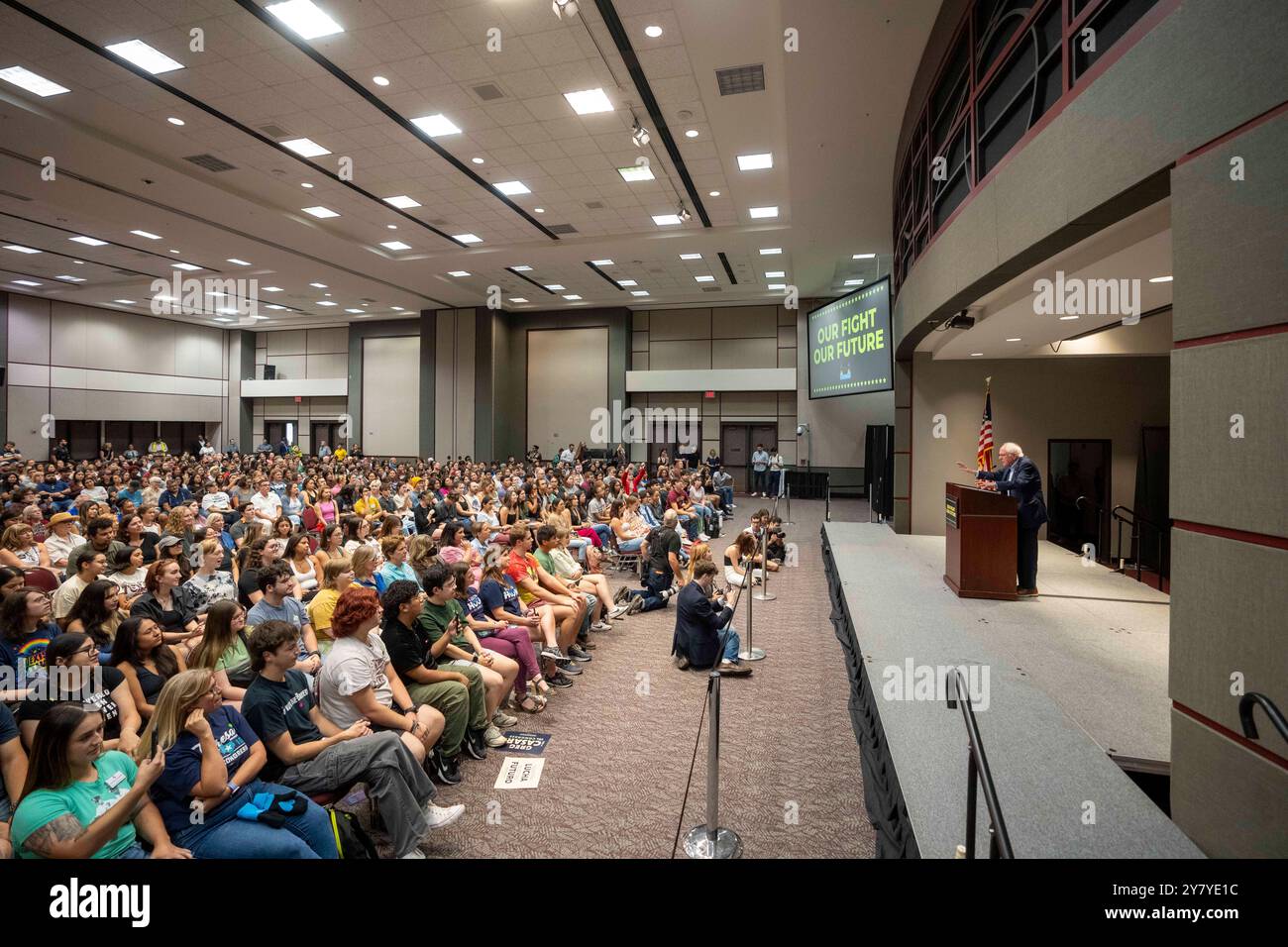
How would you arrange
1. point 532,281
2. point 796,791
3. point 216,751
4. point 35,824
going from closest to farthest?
1. point 35,824
2. point 216,751
3. point 796,791
4. point 532,281

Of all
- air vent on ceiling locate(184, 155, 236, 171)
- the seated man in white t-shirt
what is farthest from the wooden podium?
air vent on ceiling locate(184, 155, 236, 171)

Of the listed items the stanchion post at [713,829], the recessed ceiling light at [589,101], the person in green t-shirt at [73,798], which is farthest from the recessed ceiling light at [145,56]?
the stanchion post at [713,829]

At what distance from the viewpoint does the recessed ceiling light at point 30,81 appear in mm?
7938

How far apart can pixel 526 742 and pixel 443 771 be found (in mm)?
645

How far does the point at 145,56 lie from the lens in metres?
7.58

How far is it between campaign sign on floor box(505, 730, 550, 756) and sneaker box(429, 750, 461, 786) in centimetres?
41

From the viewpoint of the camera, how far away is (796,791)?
3643 millimetres

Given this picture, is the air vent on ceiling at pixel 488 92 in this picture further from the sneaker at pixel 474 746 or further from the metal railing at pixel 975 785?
the metal railing at pixel 975 785

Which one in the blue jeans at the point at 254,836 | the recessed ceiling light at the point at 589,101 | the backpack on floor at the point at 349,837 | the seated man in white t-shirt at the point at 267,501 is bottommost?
the backpack on floor at the point at 349,837

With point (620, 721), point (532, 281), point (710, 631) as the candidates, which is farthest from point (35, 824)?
point (532, 281)

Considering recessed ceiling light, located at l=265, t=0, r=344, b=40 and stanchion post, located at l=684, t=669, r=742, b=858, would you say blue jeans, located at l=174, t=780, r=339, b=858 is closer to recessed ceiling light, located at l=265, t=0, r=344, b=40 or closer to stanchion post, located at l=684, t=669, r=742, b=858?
stanchion post, located at l=684, t=669, r=742, b=858

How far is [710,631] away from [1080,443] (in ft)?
Answer: 27.3

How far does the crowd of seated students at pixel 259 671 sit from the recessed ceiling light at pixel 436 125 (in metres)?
6.12
